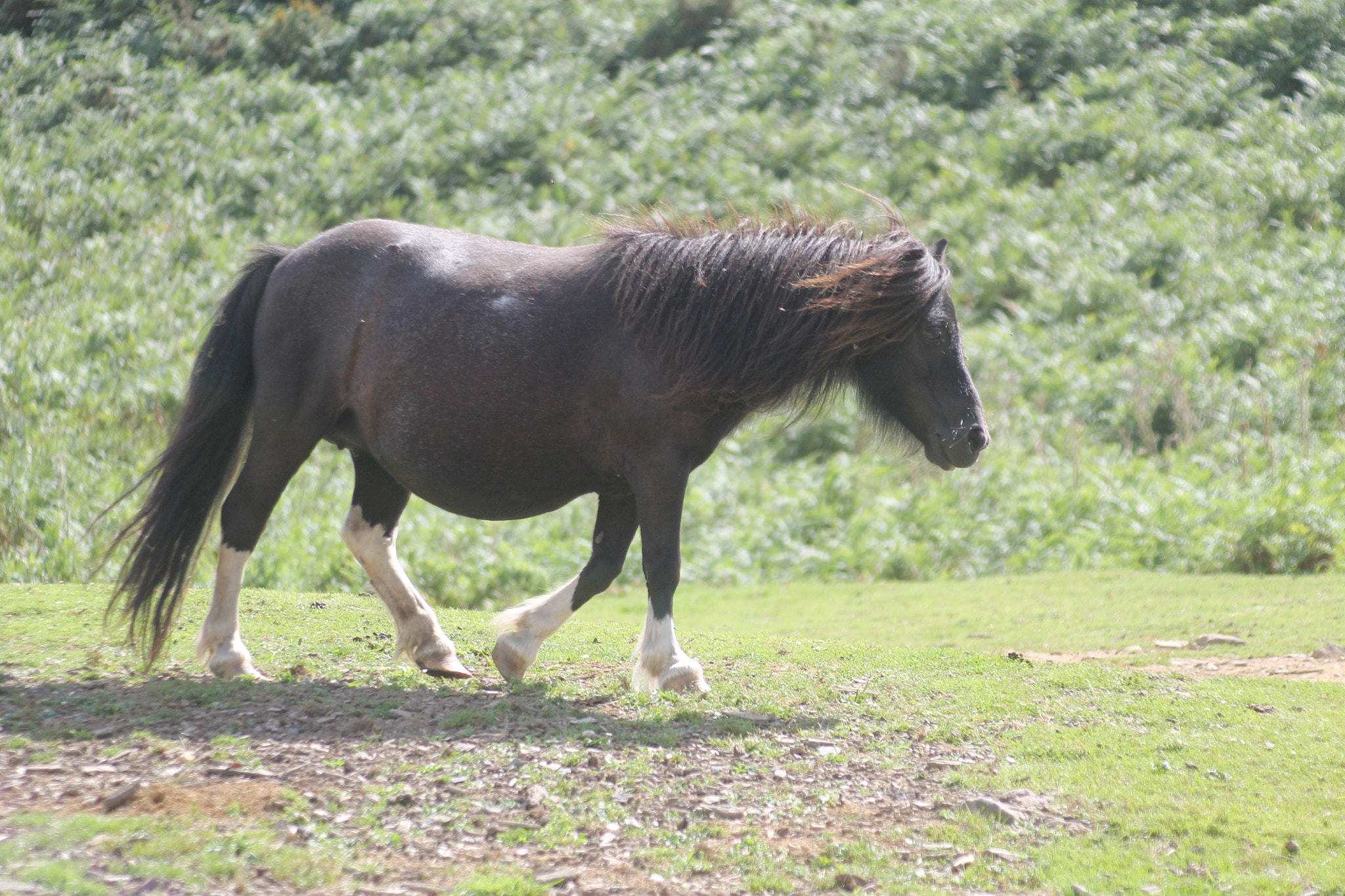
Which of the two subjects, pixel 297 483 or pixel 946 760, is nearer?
pixel 946 760

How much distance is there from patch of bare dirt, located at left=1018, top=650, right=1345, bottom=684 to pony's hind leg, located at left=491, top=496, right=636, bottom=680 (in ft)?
7.92

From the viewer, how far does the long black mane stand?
5.17 m

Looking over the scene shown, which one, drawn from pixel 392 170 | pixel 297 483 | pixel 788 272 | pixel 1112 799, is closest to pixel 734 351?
pixel 788 272

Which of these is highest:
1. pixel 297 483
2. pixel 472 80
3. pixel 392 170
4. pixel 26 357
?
pixel 472 80

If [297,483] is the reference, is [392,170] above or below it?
above

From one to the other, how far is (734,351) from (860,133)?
1872cm

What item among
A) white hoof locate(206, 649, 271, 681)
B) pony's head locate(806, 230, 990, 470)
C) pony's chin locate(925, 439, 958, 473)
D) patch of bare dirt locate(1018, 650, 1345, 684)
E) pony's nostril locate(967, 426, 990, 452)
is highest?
pony's head locate(806, 230, 990, 470)

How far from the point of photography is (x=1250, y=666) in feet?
22.3

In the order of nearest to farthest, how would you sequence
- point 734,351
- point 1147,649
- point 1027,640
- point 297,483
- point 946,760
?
point 946,760
point 734,351
point 1147,649
point 1027,640
point 297,483

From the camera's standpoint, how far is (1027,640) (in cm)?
810

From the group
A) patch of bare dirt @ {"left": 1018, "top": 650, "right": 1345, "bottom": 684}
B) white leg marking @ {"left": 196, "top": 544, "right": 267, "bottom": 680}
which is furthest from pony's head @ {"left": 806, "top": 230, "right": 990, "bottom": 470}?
white leg marking @ {"left": 196, "top": 544, "right": 267, "bottom": 680}

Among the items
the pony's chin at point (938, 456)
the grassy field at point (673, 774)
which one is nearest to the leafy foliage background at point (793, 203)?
the pony's chin at point (938, 456)

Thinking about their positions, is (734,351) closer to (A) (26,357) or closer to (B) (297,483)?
(B) (297,483)

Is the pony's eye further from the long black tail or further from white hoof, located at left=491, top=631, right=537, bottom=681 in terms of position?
the long black tail
